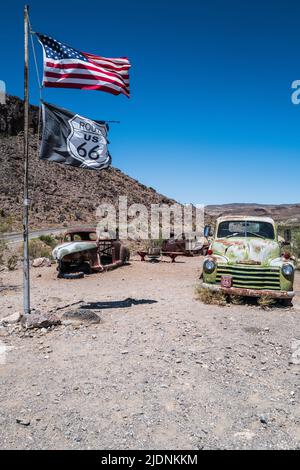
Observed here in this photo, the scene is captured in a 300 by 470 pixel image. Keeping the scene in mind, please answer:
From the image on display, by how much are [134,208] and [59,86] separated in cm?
5489

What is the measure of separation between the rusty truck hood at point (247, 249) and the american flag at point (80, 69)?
428 cm

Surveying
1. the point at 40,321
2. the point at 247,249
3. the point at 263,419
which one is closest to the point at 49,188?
the point at 247,249

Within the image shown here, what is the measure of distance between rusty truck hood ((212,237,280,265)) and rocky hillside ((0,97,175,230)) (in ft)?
107

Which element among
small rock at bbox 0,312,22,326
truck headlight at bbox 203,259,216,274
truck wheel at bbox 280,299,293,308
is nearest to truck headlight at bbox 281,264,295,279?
truck wheel at bbox 280,299,293,308

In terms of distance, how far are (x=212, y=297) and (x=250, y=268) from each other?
1084 millimetres

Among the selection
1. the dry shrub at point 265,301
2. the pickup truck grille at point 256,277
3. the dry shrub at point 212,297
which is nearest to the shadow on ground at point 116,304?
the dry shrub at point 212,297

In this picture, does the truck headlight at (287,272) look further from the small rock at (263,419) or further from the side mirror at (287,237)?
the small rock at (263,419)

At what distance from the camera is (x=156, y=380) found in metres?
4.78

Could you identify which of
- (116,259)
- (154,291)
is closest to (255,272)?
(154,291)

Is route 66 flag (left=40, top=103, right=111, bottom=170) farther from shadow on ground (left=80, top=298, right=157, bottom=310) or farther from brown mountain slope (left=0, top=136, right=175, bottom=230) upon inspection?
brown mountain slope (left=0, top=136, right=175, bottom=230)

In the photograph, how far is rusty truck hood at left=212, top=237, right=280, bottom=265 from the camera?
8.89 meters

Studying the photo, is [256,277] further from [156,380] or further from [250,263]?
[156,380]

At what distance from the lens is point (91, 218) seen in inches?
2021
